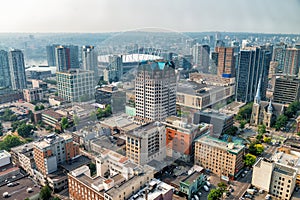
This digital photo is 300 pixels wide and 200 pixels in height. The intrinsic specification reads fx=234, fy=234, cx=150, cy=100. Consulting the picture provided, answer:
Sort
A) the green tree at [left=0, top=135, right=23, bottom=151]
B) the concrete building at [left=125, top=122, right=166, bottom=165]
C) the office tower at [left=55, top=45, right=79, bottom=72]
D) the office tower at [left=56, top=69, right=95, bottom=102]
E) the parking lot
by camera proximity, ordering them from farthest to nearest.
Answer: the office tower at [left=55, top=45, right=79, bottom=72], the office tower at [left=56, top=69, right=95, bottom=102], the green tree at [left=0, top=135, right=23, bottom=151], the concrete building at [left=125, top=122, right=166, bottom=165], the parking lot

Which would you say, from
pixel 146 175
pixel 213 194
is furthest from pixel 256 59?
pixel 146 175

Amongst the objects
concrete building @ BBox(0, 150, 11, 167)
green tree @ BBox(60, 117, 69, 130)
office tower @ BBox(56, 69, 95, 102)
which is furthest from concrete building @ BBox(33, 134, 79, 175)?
A: office tower @ BBox(56, 69, 95, 102)

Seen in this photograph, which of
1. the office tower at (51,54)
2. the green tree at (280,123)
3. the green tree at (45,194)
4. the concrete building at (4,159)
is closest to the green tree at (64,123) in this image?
the concrete building at (4,159)

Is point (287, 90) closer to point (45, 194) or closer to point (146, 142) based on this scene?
point (146, 142)

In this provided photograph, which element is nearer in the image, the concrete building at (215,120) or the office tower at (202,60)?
the concrete building at (215,120)

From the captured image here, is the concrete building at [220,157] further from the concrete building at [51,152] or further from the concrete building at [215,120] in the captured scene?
the concrete building at [51,152]

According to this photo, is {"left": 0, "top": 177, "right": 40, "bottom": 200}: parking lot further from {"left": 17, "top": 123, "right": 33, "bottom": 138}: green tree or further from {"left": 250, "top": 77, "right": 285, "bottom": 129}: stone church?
{"left": 250, "top": 77, "right": 285, "bottom": 129}: stone church

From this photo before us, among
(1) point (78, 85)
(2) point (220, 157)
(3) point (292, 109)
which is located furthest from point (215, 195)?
(1) point (78, 85)
